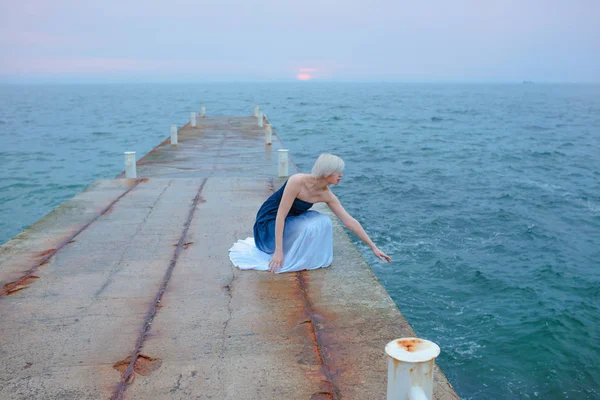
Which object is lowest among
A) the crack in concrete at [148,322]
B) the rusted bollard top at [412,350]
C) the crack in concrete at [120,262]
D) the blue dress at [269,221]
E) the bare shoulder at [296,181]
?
the crack in concrete at [120,262]

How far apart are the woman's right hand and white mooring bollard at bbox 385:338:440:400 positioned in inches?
137

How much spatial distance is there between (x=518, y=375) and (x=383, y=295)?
3.18 m

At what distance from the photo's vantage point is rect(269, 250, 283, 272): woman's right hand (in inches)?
245

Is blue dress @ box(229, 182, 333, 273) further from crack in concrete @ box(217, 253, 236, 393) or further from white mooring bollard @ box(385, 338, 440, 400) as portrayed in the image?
white mooring bollard @ box(385, 338, 440, 400)

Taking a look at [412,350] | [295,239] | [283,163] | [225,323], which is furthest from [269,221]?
[283,163]

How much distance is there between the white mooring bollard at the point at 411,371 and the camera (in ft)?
8.98

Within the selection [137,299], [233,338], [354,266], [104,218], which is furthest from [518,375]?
[104,218]

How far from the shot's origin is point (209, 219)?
8.90 m

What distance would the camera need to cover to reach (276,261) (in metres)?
6.27

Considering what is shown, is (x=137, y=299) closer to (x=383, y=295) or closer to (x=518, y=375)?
(x=383, y=295)

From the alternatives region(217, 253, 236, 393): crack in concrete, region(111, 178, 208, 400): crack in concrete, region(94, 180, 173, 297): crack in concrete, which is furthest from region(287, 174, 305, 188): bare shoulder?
region(94, 180, 173, 297): crack in concrete

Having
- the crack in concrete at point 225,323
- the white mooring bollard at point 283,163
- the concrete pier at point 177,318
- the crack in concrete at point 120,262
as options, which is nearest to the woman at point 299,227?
the concrete pier at point 177,318

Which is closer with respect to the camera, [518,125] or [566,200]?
[566,200]

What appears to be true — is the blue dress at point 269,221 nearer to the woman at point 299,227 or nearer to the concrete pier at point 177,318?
the woman at point 299,227
